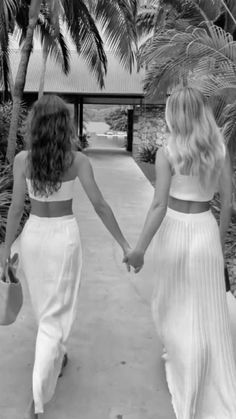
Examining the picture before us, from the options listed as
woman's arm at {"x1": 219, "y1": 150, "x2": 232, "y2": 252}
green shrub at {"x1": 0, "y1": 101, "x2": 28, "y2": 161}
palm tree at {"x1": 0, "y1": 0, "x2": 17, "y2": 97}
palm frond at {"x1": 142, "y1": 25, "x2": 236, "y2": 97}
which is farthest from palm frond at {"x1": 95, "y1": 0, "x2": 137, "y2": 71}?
woman's arm at {"x1": 219, "y1": 150, "x2": 232, "y2": 252}

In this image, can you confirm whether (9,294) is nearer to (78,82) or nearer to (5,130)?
(5,130)

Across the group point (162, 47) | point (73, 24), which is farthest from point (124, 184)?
point (162, 47)

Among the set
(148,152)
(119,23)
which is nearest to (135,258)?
(119,23)

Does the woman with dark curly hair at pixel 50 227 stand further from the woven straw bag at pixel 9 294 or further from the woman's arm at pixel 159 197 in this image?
the woman's arm at pixel 159 197

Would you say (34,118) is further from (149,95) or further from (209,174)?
(149,95)

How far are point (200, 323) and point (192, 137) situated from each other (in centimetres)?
103

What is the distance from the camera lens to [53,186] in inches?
101

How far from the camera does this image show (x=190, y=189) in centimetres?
250

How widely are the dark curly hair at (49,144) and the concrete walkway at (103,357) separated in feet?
4.46

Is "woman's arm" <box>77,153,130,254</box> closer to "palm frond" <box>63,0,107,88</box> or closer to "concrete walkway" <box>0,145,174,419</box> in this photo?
→ "concrete walkway" <box>0,145,174,419</box>

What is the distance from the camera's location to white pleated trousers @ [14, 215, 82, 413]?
265 centimetres

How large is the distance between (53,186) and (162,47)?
5.59 metres

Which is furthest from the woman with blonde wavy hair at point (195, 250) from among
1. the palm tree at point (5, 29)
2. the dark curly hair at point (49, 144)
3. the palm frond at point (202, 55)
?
the palm tree at point (5, 29)

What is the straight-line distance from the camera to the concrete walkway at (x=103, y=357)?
9.15 feet
